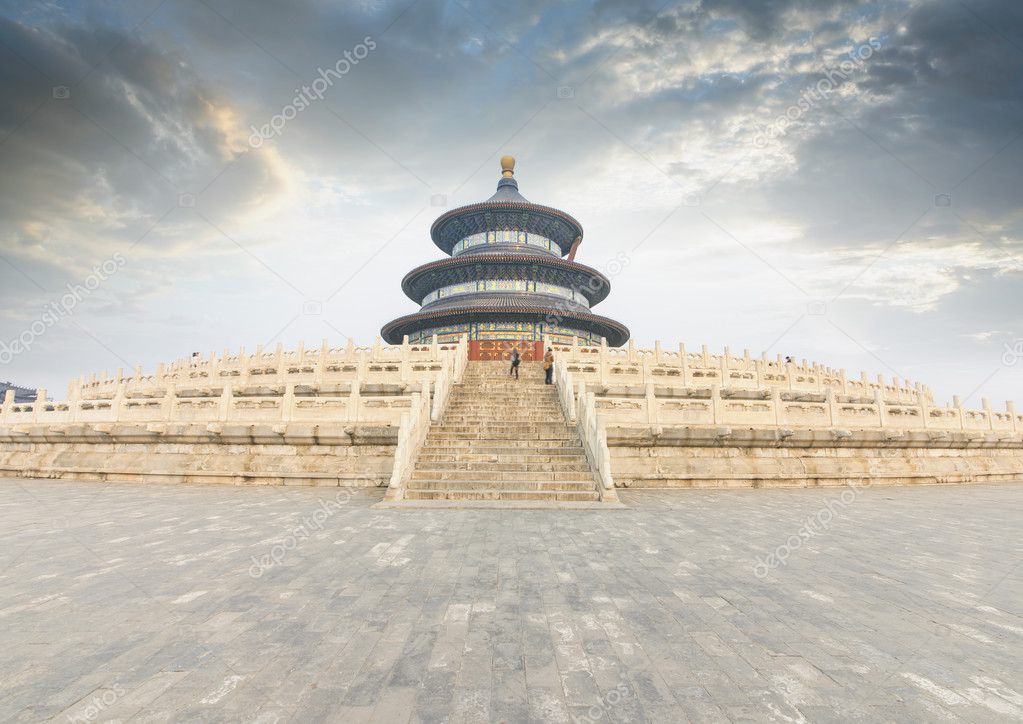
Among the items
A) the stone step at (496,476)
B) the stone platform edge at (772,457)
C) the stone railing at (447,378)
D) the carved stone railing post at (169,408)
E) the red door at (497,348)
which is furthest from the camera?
the red door at (497,348)

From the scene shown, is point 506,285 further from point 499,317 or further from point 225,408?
point 225,408

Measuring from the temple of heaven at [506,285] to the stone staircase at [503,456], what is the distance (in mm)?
15062

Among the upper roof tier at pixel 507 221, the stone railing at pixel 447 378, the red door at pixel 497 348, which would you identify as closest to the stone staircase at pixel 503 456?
the stone railing at pixel 447 378

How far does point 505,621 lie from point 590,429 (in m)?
7.06

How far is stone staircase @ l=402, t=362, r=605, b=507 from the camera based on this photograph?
359 inches

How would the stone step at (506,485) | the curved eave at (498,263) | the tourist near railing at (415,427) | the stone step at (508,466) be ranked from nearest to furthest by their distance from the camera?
the tourist near railing at (415,427) → the stone step at (506,485) → the stone step at (508,466) → the curved eave at (498,263)

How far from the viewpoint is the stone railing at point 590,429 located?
30.1 ft

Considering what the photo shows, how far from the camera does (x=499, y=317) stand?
30.1 meters

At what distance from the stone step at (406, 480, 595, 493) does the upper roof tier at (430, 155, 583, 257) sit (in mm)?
27033

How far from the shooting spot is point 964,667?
3.11 m

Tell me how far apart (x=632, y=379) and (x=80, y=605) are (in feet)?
47.1

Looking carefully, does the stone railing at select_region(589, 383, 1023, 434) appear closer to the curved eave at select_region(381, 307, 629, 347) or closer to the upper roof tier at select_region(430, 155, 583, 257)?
the curved eave at select_region(381, 307, 629, 347)

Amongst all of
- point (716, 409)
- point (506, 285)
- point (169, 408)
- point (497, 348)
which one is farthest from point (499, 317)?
point (169, 408)

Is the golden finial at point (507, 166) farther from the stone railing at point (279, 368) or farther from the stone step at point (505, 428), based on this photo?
the stone step at point (505, 428)
